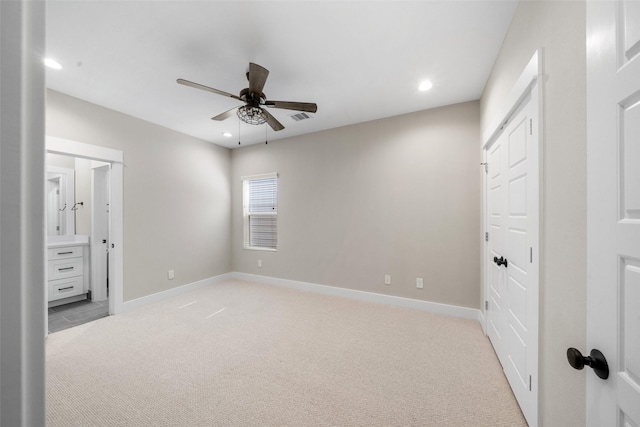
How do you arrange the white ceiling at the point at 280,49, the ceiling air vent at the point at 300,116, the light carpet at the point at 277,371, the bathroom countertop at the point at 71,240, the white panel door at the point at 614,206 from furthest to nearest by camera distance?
the bathroom countertop at the point at 71,240 → the ceiling air vent at the point at 300,116 → the white ceiling at the point at 280,49 → the light carpet at the point at 277,371 → the white panel door at the point at 614,206

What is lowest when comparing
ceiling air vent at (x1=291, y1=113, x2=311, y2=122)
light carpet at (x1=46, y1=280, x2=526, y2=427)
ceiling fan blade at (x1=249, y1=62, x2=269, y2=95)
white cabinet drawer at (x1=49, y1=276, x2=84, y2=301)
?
light carpet at (x1=46, y1=280, x2=526, y2=427)

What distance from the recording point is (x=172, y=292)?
3.85 m

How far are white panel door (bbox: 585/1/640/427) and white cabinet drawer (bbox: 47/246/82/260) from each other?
5.30m

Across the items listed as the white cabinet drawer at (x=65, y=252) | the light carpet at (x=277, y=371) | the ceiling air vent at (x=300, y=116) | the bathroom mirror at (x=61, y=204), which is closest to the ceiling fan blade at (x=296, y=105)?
the ceiling air vent at (x=300, y=116)

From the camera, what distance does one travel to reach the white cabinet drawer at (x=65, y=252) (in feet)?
11.4

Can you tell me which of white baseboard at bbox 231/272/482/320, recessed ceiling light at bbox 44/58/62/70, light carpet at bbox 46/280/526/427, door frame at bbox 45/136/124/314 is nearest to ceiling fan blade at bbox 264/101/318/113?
recessed ceiling light at bbox 44/58/62/70

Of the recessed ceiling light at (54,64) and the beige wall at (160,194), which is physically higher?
the recessed ceiling light at (54,64)

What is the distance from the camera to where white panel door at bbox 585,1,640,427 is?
65cm

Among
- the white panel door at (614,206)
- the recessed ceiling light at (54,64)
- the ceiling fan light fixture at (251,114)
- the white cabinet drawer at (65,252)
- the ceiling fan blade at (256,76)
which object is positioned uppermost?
the recessed ceiling light at (54,64)

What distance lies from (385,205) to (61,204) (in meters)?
5.10

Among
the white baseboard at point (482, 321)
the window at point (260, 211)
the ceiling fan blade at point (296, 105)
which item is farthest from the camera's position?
the window at point (260, 211)

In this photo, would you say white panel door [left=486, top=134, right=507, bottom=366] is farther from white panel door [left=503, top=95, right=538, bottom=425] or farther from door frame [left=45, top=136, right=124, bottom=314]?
door frame [left=45, top=136, right=124, bottom=314]

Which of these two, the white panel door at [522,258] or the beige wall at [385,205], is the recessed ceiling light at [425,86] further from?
the white panel door at [522,258]

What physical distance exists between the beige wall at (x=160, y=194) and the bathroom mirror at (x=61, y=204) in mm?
1532
